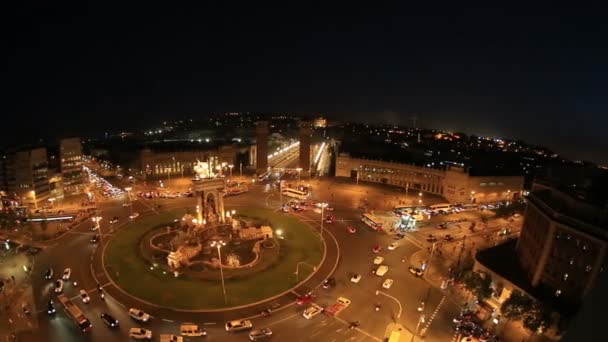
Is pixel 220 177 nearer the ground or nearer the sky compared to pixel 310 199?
nearer the sky

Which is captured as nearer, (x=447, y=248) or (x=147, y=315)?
(x=147, y=315)

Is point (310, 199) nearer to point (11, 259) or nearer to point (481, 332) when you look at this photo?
point (481, 332)

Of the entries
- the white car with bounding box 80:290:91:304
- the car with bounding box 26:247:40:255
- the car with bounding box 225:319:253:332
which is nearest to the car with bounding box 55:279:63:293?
the white car with bounding box 80:290:91:304

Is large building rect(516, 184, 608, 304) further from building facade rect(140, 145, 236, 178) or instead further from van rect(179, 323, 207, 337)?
building facade rect(140, 145, 236, 178)

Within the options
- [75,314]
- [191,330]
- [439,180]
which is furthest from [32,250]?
[439,180]

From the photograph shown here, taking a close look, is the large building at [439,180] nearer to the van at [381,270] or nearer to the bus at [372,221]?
the bus at [372,221]

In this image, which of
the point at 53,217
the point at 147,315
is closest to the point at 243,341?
the point at 147,315

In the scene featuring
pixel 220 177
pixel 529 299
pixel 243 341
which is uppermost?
pixel 220 177
